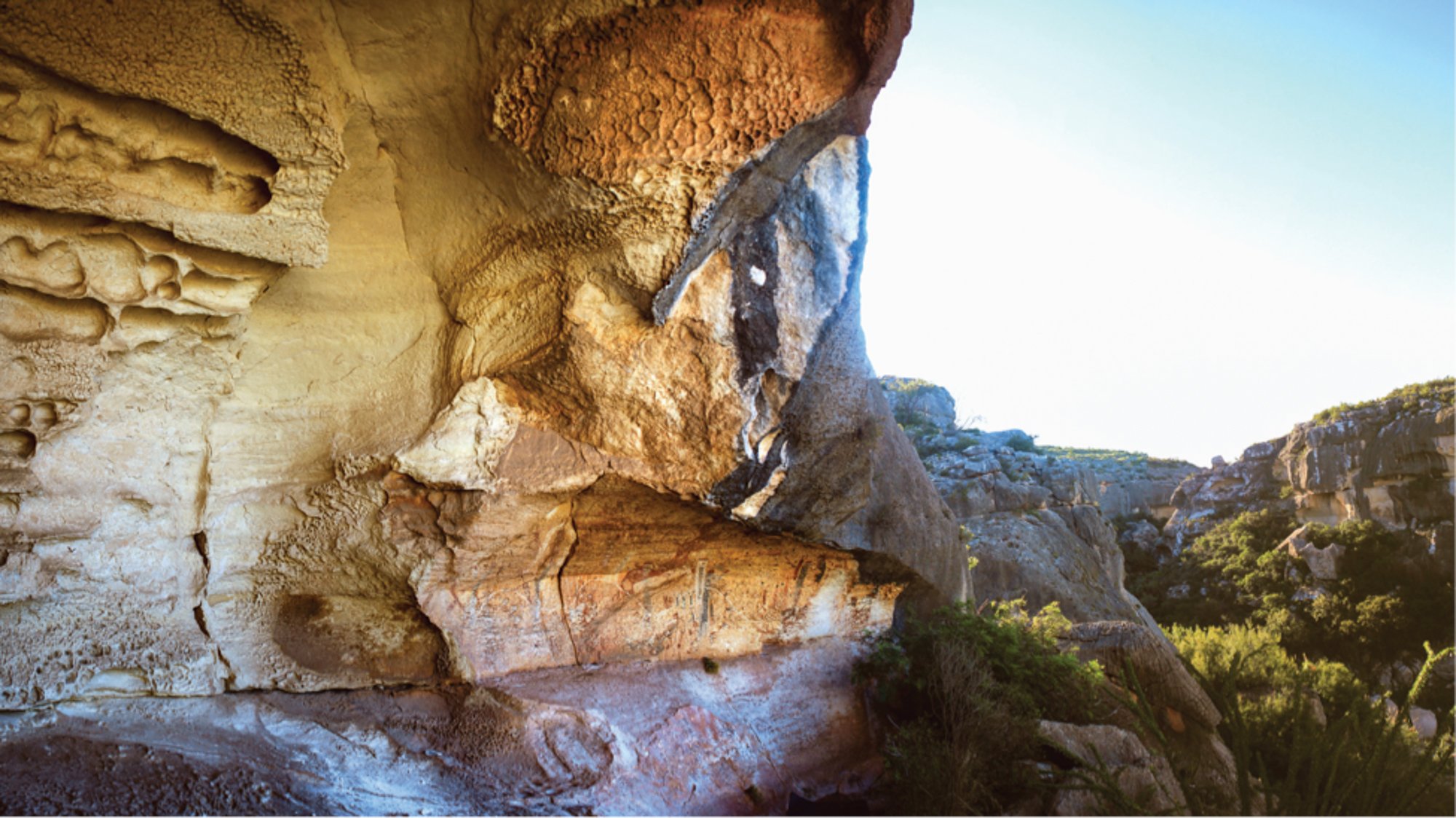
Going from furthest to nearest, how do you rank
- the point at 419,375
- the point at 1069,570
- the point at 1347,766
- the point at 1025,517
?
the point at 1025,517
the point at 1069,570
the point at 1347,766
the point at 419,375

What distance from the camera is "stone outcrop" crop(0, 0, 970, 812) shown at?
3871mm

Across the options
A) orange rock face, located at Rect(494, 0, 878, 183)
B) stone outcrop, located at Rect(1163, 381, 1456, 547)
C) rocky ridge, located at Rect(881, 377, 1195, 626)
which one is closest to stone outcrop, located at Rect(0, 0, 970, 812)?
orange rock face, located at Rect(494, 0, 878, 183)

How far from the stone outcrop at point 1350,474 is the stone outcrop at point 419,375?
24060 millimetres

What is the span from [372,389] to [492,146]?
1.79 m

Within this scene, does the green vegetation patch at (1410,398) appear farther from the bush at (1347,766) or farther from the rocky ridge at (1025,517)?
the bush at (1347,766)

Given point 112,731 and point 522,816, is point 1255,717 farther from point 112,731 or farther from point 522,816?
point 112,731

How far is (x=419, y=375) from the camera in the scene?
5176mm

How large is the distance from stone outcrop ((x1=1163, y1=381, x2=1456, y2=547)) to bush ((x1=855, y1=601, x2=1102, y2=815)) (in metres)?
20.8

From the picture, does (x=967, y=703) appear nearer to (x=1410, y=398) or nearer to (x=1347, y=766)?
(x=1347, y=766)

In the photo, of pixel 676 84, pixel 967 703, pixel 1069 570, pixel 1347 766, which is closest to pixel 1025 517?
pixel 1069 570

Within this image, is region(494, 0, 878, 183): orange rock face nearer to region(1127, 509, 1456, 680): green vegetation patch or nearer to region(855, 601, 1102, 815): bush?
region(855, 601, 1102, 815): bush

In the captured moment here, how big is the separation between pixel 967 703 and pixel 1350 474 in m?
23.9

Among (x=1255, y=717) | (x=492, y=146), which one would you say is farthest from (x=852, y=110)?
(x=1255, y=717)

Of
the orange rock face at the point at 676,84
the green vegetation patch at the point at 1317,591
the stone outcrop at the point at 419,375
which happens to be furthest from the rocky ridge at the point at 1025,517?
the orange rock face at the point at 676,84
